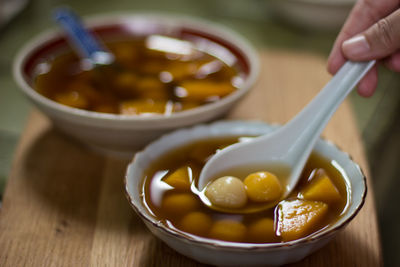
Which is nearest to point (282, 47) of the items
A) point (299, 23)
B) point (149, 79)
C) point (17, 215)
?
point (299, 23)

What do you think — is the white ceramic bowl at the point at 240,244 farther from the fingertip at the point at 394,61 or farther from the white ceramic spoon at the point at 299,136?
the fingertip at the point at 394,61

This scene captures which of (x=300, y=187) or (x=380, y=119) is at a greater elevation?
(x=300, y=187)

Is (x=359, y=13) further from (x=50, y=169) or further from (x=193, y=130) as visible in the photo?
(x=50, y=169)

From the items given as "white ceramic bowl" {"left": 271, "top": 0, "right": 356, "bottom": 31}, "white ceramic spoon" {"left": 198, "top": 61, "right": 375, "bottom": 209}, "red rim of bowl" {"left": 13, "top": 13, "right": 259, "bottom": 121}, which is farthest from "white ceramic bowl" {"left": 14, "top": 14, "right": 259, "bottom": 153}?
"white ceramic bowl" {"left": 271, "top": 0, "right": 356, "bottom": 31}

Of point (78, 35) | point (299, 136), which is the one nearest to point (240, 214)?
point (299, 136)

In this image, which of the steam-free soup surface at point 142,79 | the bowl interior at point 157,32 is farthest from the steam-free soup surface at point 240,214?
the bowl interior at point 157,32

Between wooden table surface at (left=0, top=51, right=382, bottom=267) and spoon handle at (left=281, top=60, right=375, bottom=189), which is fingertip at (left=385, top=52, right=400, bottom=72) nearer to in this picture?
spoon handle at (left=281, top=60, right=375, bottom=189)
